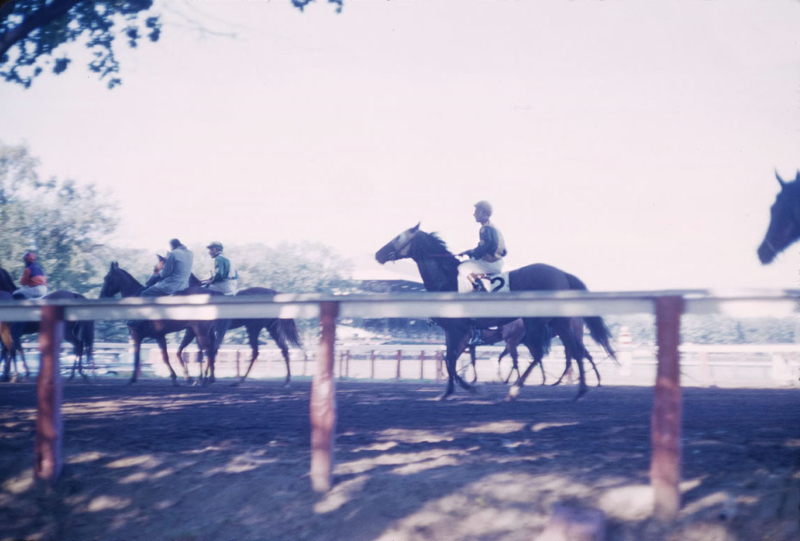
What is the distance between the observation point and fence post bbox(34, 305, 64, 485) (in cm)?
464

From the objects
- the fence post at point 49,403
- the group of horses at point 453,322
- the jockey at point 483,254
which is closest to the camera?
the fence post at point 49,403

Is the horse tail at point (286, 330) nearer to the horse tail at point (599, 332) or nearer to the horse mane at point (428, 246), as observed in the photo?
the horse mane at point (428, 246)

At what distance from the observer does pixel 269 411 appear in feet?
24.6

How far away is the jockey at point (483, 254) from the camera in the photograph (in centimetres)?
902

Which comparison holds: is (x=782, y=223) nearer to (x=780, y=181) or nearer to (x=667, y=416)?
(x=780, y=181)

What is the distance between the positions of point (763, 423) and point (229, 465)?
5042 millimetres

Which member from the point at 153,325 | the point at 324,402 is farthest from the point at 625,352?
the point at 324,402

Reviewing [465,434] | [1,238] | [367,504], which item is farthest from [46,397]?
[1,238]

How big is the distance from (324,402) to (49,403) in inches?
91.7

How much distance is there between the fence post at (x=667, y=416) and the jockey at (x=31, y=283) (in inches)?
455

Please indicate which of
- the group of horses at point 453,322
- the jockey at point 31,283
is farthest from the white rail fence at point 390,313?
the jockey at point 31,283

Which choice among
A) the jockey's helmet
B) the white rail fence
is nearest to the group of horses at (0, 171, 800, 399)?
the jockey's helmet

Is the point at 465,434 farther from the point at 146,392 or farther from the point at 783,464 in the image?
the point at 146,392

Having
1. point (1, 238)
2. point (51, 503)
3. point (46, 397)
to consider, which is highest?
point (1, 238)
